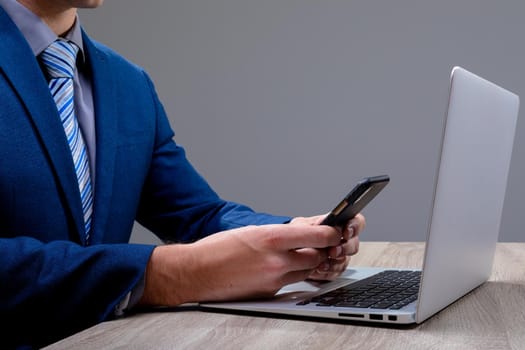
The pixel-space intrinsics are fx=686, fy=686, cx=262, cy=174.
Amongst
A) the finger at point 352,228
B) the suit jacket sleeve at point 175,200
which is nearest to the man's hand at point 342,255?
the finger at point 352,228

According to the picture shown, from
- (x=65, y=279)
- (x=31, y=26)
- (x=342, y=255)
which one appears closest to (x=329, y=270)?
(x=342, y=255)

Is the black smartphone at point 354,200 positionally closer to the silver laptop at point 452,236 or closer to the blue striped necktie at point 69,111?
the silver laptop at point 452,236

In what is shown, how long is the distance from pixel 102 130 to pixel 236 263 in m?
0.49

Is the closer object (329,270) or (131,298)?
(131,298)

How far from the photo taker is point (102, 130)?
1269 millimetres

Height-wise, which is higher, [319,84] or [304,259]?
[319,84]

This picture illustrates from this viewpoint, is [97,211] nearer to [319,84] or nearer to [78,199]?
[78,199]

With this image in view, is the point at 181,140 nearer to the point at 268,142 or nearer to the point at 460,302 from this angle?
the point at 268,142

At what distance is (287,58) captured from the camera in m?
3.51

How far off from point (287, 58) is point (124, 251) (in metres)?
2.71

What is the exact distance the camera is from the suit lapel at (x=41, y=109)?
113cm

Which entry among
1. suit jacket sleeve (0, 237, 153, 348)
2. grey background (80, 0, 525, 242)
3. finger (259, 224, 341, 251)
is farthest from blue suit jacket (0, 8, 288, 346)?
grey background (80, 0, 525, 242)

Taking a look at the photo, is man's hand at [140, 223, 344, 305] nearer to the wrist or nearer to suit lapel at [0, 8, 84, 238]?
the wrist

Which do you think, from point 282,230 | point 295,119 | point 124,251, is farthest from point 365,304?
point 295,119
